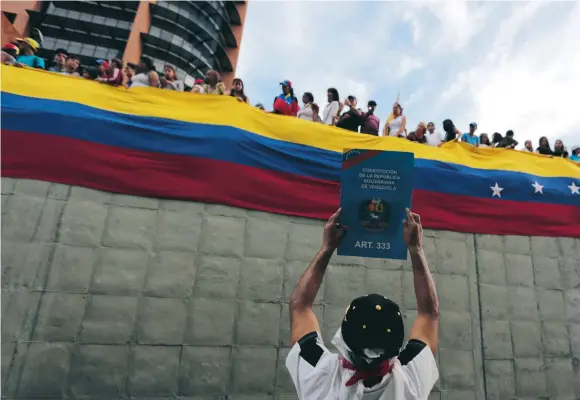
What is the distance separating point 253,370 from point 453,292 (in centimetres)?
294

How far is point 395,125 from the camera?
7168mm

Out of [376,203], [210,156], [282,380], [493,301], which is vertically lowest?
[282,380]

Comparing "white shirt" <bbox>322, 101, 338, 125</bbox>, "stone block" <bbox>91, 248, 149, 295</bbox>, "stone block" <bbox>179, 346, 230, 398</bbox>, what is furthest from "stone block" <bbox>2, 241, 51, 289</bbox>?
"white shirt" <bbox>322, 101, 338, 125</bbox>

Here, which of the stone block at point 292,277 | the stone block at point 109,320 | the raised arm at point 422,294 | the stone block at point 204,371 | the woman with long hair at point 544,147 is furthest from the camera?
the woman with long hair at point 544,147

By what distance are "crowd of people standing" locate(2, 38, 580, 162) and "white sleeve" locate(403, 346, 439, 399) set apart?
4268 millimetres

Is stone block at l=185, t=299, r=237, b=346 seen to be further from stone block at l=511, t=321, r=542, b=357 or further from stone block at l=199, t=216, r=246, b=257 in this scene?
stone block at l=511, t=321, r=542, b=357

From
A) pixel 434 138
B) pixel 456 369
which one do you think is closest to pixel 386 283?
pixel 456 369

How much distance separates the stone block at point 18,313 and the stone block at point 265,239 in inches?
90.3

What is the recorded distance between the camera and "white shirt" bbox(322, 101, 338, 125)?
6.95 metres

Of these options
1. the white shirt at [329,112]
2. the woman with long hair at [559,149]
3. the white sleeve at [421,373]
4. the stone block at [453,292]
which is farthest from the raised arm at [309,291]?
the woman with long hair at [559,149]

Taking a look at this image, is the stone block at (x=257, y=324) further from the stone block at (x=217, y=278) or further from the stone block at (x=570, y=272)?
the stone block at (x=570, y=272)

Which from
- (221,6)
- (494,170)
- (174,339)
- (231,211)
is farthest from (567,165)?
(221,6)

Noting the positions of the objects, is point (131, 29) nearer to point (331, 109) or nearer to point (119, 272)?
point (331, 109)

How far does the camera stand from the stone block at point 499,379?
15.9 ft
